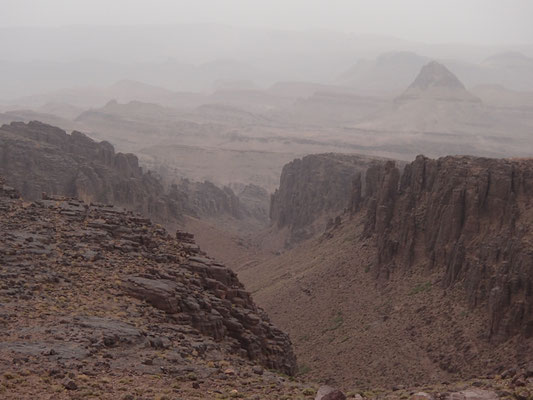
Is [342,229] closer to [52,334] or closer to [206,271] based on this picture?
[206,271]

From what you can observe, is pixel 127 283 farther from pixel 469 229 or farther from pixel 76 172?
pixel 76 172

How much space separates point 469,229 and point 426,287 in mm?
4478

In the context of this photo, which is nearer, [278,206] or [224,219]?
[278,206]

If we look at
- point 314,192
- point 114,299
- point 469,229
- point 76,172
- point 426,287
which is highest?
point 469,229

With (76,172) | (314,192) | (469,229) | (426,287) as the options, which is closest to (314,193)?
(314,192)

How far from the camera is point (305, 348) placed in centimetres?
4844

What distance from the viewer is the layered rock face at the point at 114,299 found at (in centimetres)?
2623

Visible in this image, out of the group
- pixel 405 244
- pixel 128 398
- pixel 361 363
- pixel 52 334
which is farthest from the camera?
pixel 405 244

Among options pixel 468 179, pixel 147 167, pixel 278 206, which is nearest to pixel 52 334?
pixel 468 179

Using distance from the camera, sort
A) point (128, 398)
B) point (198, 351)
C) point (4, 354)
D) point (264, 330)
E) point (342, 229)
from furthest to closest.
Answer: point (342, 229), point (264, 330), point (198, 351), point (4, 354), point (128, 398)

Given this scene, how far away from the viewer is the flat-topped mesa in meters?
29.8

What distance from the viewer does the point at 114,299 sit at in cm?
3189

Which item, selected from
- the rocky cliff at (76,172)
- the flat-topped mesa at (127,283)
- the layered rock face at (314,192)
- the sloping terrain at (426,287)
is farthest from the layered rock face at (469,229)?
the layered rock face at (314,192)

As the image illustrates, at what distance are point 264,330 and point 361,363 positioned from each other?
7.84 m
